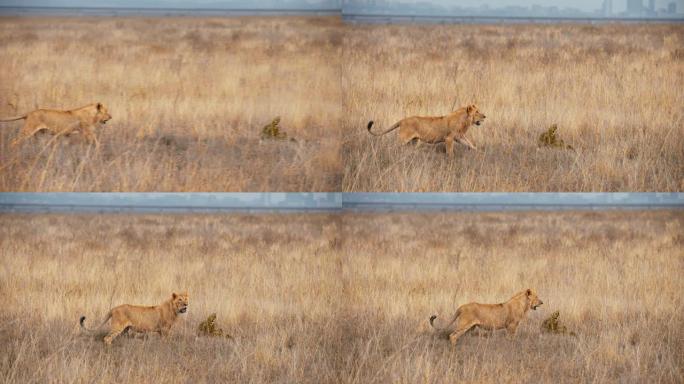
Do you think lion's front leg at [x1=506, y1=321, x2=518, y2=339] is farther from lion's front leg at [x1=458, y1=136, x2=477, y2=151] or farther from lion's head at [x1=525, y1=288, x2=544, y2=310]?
lion's front leg at [x1=458, y1=136, x2=477, y2=151]

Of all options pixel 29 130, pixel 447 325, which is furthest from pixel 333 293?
pixel 29 130

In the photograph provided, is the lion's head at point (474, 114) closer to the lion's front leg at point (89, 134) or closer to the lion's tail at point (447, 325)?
the lion's tail at point (447, 325)

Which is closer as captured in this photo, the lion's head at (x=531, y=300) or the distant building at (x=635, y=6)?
the lion's head at (x=531, y=300)

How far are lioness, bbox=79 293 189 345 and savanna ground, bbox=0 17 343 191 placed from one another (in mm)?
571

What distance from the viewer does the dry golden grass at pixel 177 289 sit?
5.52 m

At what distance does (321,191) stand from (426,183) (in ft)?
1.68

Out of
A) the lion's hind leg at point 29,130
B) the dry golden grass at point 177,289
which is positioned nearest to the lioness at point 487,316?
the dry golden grass at point 177,289

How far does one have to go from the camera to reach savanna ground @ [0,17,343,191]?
18.1 feet

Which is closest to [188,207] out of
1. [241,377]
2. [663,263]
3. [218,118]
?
[218,118]

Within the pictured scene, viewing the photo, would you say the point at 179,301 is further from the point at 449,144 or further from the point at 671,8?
the point at 671,8

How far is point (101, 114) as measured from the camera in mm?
5531

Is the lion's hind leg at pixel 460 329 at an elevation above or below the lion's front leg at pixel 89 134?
below

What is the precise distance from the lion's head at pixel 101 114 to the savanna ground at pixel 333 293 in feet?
1.57

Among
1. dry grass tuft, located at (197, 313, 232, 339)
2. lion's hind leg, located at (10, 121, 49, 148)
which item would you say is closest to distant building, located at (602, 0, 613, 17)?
dry grass tuft, located at (197, 313, 232, 339)
